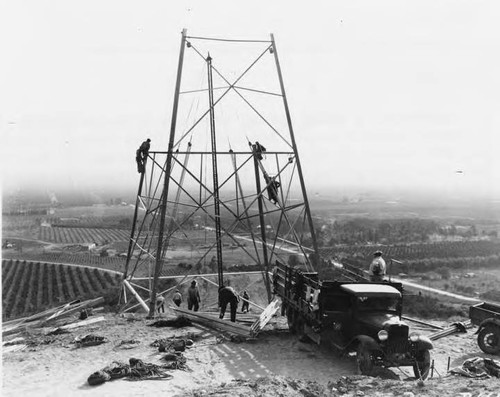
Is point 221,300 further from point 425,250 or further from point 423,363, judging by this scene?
point 425,250

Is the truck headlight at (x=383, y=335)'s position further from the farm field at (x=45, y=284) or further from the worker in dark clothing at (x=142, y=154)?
the farm field at (x=45, y=284)

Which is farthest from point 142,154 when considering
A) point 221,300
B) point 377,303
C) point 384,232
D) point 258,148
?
point 384,232

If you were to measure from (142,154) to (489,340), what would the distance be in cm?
1201

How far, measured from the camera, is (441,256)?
78.5 meters

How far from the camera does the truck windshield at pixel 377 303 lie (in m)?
11.1

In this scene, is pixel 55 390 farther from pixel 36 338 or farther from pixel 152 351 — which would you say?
pixel 36 338

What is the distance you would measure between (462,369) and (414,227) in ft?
360

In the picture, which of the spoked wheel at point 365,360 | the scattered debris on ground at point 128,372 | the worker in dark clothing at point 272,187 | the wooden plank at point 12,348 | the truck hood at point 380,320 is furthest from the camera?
the worker in dark clothing at point 272,187

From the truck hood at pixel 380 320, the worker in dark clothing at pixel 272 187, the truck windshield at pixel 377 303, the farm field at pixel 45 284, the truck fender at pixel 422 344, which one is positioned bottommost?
the farm field at pixel 45 284

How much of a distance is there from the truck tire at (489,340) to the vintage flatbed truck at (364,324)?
320cm

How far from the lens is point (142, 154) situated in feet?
57.3

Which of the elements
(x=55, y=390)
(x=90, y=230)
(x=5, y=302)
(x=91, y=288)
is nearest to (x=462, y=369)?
(x=55, y=390)

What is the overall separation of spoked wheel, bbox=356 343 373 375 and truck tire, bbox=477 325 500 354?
447 cm

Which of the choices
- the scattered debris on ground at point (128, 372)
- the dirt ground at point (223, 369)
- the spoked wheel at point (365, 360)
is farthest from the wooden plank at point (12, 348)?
the spoked wheel at point (365, 360)
